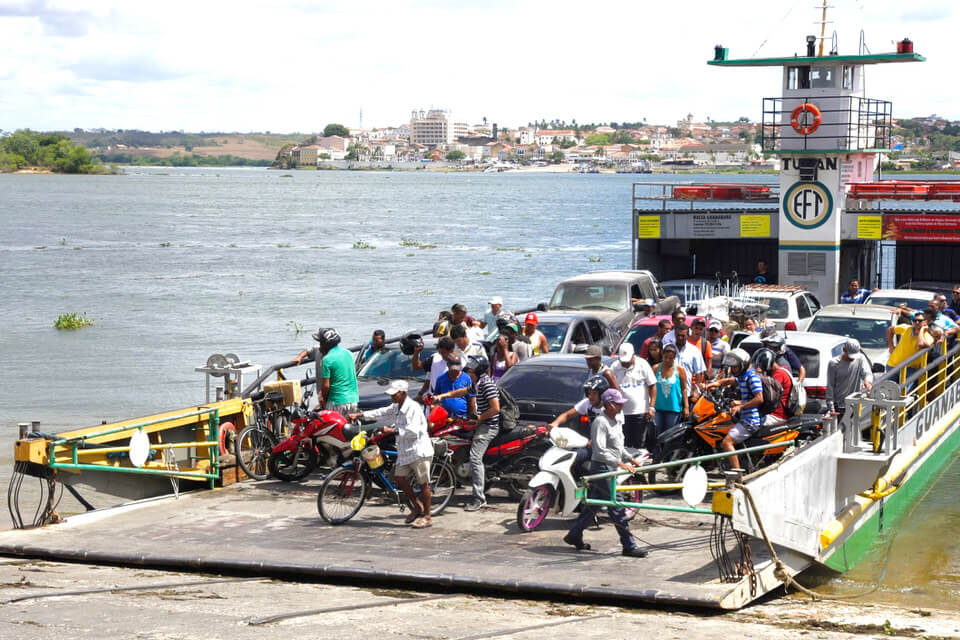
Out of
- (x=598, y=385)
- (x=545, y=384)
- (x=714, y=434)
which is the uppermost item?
(x=598, y=385)

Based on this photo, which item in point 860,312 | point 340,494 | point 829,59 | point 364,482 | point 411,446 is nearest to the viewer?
point 411,446

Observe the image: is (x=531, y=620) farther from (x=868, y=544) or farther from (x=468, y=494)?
(x=868, y=544)

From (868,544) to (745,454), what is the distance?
248cm

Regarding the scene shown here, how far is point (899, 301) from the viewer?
2172 cm

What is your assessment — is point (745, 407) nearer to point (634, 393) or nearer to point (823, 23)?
point (634, 393)

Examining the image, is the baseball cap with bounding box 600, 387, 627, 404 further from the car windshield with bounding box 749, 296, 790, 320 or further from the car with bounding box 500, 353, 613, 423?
the car windshield with bounding box 749, 296, 790, 320

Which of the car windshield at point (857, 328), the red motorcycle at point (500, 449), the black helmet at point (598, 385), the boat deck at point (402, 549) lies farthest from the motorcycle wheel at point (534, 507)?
the car windshield at point (857, 328)

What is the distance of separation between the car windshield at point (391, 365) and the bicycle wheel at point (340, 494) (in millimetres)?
3788

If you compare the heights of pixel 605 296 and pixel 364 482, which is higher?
pixel 605 296

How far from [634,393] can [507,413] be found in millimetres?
1337

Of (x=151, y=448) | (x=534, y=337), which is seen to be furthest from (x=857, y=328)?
(x=151, y=448)

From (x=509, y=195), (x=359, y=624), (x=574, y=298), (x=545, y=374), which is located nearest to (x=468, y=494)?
(x=545, y=374)

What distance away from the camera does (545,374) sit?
13.7m

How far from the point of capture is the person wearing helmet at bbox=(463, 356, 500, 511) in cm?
1231
